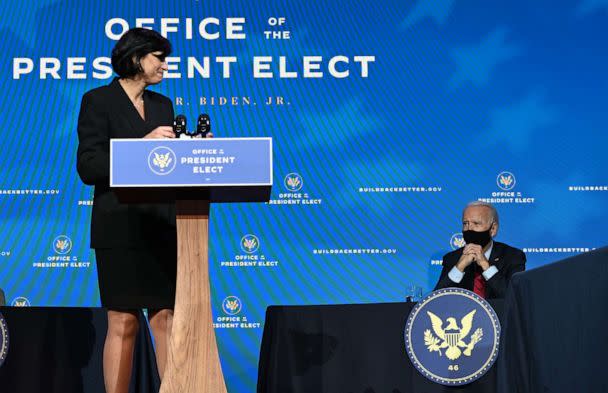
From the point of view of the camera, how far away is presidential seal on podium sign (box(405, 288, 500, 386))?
325 centimetres

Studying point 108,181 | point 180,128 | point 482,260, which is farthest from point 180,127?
point 482,260

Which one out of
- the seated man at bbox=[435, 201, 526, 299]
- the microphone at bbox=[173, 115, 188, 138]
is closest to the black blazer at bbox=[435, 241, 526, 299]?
the seated man at bbox=[435, 201, 526, 299]

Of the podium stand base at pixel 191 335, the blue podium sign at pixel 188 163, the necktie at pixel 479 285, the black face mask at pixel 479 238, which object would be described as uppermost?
the black face mask at pixel 479 238

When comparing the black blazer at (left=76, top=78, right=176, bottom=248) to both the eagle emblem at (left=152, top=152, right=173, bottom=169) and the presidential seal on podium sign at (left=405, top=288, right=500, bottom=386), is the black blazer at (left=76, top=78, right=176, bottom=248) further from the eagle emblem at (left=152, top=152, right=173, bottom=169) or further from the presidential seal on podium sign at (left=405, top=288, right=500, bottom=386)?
the presidential seal on podium sign at (left=405, top=288, right=500, bottom=386)

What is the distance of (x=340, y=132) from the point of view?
5.49 m

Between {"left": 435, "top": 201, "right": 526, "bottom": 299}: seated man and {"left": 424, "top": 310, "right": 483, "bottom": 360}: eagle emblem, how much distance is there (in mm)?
1175

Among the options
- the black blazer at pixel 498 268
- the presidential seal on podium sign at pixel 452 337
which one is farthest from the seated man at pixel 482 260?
the presidential seal on podium sign at pixel 452 337

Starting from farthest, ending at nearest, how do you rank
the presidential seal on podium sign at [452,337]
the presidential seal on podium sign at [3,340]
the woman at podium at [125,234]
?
1. the presidential seal on podium sign at [3,340]
2. the presidential seal on podium sign at [452,337]
3. the woman at podium at [125,234]

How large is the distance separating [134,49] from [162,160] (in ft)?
1.76

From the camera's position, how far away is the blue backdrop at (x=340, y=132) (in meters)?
5.41

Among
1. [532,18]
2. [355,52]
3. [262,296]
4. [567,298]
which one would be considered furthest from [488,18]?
[567,298]

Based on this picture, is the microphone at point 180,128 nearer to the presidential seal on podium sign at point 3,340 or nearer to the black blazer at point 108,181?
the black blazer at point 108,181

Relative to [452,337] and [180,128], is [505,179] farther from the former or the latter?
[180,128]

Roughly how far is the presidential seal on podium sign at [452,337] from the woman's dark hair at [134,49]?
4.36 feet
